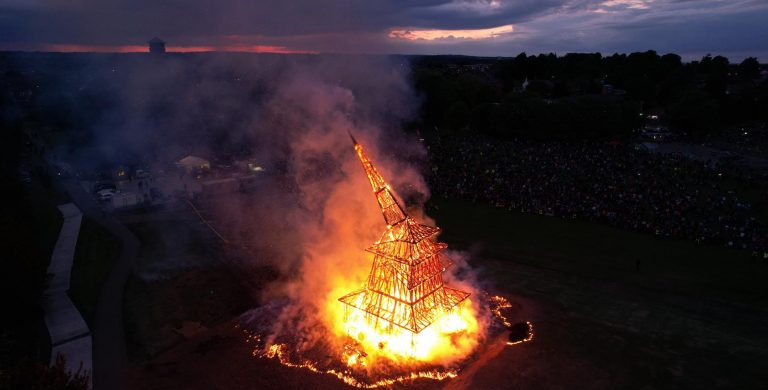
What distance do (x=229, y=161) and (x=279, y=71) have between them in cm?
3730

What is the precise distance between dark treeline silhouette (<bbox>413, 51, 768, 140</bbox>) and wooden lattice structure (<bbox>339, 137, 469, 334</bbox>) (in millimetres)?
14043

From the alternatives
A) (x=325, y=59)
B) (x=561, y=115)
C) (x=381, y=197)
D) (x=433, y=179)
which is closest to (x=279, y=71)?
(x=325, y=59)

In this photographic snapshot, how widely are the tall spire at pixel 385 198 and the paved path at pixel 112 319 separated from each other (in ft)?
46.6

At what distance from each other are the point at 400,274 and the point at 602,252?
764 inches

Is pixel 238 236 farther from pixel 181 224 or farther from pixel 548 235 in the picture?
pixel 548 235

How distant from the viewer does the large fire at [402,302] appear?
866 inches

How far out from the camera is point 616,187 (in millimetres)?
44531

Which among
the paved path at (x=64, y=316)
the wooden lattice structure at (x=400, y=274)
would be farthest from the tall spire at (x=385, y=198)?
the paved path at (x=64, y=316)

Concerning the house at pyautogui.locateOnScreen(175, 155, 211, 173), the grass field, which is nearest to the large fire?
the grass field

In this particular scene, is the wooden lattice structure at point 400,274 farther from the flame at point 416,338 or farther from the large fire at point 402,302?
the flame at point 416,338

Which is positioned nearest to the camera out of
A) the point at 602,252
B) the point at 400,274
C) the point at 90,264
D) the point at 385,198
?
the point at 400,274

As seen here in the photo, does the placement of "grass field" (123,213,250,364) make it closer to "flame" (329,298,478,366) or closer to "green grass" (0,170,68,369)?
"green grass" (0,170,68,369)

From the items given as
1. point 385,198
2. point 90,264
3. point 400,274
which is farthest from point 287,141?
point 400,274

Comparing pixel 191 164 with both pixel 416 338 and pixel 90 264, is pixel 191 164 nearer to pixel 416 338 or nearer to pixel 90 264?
pixel 90 264
